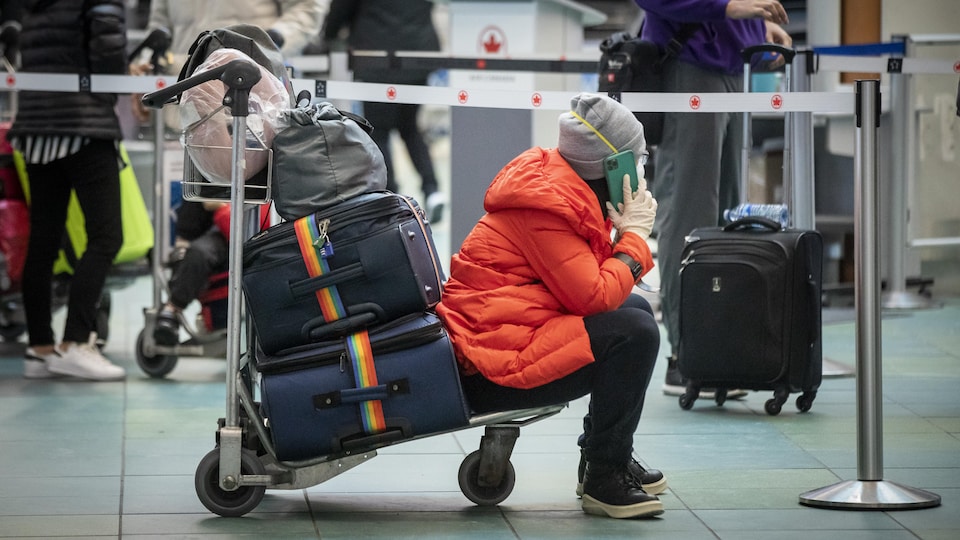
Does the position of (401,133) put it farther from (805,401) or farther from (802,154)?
(805,401)

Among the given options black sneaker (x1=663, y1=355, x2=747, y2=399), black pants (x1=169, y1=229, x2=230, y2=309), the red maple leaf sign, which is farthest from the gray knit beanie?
the red maple leaf sign

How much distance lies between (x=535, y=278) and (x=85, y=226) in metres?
2.63

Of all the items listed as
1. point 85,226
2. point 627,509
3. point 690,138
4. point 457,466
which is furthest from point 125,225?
point 627,509

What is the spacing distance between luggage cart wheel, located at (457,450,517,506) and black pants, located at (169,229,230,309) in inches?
89.4

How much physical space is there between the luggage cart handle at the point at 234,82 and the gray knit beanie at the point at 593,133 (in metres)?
0.74

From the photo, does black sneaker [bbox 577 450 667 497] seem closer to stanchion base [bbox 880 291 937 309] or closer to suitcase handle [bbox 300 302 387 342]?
suitcase handle [bbox 300 302 387 342]

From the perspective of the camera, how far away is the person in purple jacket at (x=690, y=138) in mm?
5199

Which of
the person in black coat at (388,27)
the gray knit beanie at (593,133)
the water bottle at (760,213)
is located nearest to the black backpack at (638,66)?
the water bottle at (760,213)

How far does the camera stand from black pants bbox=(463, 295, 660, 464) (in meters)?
3.45

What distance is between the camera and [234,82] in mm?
3359

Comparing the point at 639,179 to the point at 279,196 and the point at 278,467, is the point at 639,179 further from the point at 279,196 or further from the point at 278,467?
the point at 278,467

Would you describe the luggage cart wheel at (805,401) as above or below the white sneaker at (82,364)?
below

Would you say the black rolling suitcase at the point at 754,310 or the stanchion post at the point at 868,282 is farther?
the black rolling suitcase at the point at 754,310

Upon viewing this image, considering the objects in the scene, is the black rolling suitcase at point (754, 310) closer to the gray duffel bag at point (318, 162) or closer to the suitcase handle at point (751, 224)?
the suitcase handle at point (751, 224)
